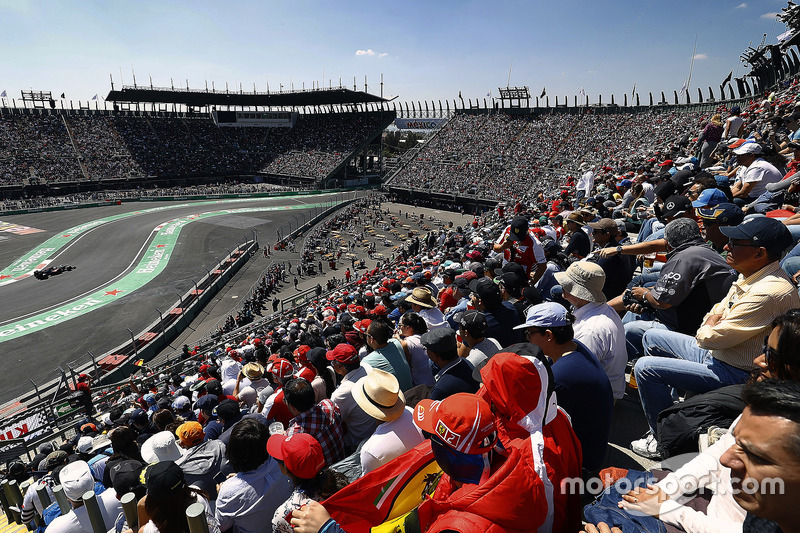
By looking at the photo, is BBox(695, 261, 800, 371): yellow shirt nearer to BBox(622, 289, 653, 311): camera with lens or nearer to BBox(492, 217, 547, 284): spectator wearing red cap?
BBox(622, 289, 653, 311): camera with lens

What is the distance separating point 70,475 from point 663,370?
226 inches

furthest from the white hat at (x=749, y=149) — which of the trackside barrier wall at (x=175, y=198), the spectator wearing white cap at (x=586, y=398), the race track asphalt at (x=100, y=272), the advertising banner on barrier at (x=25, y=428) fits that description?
the trackside barrier wall at (x=175, y=198)

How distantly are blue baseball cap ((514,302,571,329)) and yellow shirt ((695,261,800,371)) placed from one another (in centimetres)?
104

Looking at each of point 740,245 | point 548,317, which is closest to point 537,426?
point 548,317

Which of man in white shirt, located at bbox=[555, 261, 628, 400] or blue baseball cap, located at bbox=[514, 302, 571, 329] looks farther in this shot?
man in white shirt, located at bbox=[555, 261, 628, 400]

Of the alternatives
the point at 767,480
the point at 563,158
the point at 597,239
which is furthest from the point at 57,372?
the point at 563,158

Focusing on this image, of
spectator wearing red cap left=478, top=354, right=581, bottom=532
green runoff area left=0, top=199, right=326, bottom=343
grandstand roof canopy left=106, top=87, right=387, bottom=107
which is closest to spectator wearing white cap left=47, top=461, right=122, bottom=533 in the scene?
spectator wearing red cap left=478, top=354, right=581, bottom=532

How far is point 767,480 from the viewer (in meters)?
1.37

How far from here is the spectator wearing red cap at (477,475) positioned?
2.03 m

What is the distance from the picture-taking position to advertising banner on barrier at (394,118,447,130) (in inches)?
3290

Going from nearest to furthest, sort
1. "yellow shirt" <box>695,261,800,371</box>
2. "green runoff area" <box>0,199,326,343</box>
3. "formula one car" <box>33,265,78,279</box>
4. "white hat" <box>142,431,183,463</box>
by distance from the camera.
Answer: "yellow shirt" <box>695,261,800,371</box>, "white hat" <box>142,431,183,463</box>, "green runoff area" <box>0,199,326,343</box>, "formula one car" <box>33,265,78,279</box>

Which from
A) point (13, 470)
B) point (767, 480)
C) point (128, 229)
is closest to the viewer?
point (767, 480)

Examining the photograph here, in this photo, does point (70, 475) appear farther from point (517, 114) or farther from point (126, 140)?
point (126, 140)

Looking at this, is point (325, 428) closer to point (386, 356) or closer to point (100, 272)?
point (386, 356)
